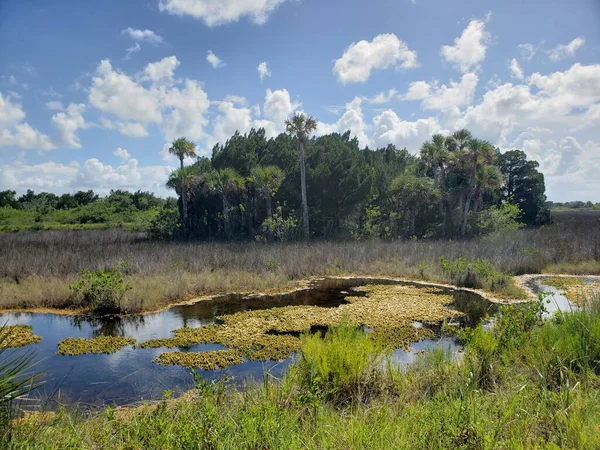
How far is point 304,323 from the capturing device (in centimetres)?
968

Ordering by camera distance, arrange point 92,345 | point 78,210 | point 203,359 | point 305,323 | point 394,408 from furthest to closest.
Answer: point 78,210, point 305,323, point 92,345, point 203,359, point 394,408

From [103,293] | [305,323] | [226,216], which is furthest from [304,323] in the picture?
[226,216]

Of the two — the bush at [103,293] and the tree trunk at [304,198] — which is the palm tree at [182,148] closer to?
the tree trunk at [304,198]

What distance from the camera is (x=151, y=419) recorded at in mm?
3785

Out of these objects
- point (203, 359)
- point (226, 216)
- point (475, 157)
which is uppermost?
point (475, 157)

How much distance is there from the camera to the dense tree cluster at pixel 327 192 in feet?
92.9

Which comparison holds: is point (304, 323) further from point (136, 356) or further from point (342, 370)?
point (342, 370)

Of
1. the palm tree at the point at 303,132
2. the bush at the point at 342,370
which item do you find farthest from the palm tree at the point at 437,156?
the bush at the point at 342,370

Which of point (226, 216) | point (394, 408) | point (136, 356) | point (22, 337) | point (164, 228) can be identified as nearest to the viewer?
point (394, 408)

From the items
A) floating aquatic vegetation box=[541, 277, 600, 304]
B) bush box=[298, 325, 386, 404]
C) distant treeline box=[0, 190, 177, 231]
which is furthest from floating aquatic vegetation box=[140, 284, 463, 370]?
distant treeline box=[0, 190, 177, 231]

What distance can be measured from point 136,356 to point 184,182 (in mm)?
23908

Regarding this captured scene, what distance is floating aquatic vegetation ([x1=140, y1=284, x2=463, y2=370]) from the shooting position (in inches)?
323

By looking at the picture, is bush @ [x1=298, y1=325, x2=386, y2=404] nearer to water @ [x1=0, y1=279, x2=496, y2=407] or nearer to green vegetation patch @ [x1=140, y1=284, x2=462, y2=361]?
water @ [x1=0, y1=279, x2=496, y2=407]

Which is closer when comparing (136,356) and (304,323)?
(136,356)
